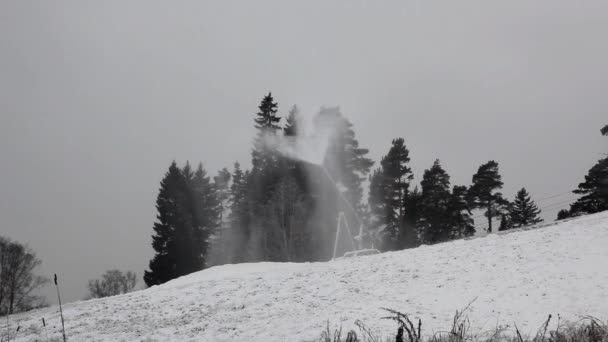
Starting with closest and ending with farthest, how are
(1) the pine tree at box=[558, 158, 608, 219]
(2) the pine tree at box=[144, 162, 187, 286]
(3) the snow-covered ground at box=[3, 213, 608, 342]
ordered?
(3) the snow-covered ground at box=[3, 213, 608, 342], (1) the pine tree at box=[558, 158, 608, 219], (2) the pine tree at box=[144, 162, 187, 286]

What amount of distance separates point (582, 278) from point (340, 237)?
2956 centimetres

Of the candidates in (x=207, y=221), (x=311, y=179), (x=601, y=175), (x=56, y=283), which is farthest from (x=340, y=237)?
(x=56, y=283)

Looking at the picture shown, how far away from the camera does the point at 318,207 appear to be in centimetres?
4359

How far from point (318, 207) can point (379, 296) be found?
3008 cm

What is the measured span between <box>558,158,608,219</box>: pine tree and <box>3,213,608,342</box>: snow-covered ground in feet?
79.5

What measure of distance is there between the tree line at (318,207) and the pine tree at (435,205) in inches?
4.3

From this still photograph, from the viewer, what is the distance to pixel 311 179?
45094mm

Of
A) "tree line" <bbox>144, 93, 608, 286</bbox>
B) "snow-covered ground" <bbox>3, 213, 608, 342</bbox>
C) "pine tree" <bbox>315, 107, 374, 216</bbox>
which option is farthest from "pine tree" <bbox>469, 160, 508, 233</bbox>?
"snow-covered ground" <bbox>3, 213, 608, 342</bbox>

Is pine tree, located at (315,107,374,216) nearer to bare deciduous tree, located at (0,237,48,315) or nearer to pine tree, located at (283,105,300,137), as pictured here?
pine tree, located at (283,105,300,137)

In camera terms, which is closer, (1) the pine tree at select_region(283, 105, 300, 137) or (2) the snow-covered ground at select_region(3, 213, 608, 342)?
(2) the snow-covered ground at select_region(3, 213, 608, 342)

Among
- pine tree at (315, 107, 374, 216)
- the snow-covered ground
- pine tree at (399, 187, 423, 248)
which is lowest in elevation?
the snow-covered ground

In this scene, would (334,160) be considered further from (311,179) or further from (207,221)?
(207,221)

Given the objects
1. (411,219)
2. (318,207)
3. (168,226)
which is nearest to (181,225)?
(168,226)

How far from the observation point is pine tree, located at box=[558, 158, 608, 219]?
128 feet
